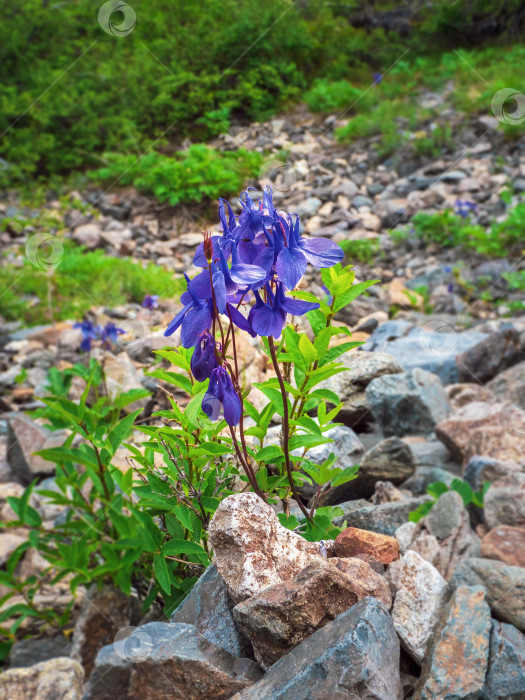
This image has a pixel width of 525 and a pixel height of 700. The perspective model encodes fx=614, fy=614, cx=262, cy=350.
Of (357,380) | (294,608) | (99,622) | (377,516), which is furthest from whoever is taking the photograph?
(357,380)

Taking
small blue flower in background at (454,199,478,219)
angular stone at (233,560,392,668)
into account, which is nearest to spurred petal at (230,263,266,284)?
angular stone at (233,560,392,668)

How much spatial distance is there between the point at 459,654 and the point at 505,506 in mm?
764

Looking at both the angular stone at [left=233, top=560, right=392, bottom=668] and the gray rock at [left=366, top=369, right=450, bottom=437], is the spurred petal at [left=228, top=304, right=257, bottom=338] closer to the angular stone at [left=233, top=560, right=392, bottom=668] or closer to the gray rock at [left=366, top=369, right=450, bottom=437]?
the angular stone at [left=233, top=560, right=392, bottom=668]

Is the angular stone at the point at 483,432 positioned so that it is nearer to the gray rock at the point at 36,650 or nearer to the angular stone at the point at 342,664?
the angular stone at the point at 342,664

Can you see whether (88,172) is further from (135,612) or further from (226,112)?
(135,612)

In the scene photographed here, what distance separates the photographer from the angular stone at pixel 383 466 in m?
1.84

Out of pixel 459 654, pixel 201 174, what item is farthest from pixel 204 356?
pixel 201 174

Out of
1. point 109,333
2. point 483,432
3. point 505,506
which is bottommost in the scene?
point 505,506

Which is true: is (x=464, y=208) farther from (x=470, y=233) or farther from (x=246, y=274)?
(x=246, y=274)

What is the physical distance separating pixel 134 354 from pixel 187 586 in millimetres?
2354

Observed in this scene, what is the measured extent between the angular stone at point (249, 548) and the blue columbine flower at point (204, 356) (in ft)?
0.91

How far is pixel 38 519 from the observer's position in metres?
1.84

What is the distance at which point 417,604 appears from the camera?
1274 millimetres

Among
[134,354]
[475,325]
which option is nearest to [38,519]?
[134,354]
